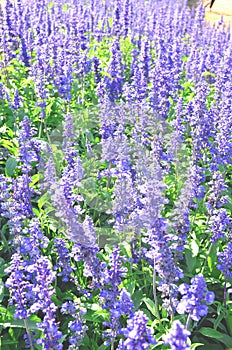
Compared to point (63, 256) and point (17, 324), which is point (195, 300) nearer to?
point (63, 256)

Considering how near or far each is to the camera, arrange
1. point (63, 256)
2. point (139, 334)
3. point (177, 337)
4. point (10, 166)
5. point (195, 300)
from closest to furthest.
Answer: point (177, 337), point (139, 334), point (195, 300), point (63, 256), point (10, 166)

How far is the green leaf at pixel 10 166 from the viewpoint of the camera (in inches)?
250

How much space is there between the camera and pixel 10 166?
639 cm

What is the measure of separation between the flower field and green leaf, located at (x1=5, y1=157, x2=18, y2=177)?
16 millimetres

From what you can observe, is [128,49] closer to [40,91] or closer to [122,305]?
[40,91]

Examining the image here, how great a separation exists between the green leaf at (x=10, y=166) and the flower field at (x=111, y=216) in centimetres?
2

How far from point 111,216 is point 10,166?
160cm

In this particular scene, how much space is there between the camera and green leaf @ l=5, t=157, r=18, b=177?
6.35 metres

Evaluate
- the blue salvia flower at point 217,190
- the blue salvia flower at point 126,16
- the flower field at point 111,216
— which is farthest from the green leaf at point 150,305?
the blue salvia flower at point 126,16

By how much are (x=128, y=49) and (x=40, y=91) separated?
521 cm

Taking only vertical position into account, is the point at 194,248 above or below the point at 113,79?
below

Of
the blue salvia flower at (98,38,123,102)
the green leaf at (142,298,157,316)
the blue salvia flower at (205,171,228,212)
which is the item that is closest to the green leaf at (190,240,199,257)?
the blue salvia flower at (205,171,228,212)

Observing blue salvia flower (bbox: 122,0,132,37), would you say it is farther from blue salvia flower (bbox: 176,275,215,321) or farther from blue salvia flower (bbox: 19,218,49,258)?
blue salvia flower (bbox: 176,275,215,321)

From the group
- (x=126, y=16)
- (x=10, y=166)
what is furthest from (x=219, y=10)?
(x=10, y=166)
